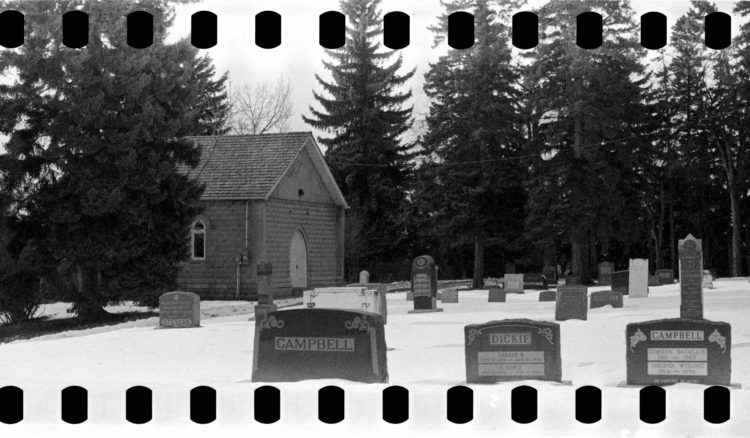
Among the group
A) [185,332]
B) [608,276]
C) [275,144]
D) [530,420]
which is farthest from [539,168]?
[530,420]

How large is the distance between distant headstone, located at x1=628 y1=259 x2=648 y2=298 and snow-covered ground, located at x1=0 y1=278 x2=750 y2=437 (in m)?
1.65

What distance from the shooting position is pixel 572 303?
1961cm

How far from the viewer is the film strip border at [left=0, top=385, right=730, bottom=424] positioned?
6879mm

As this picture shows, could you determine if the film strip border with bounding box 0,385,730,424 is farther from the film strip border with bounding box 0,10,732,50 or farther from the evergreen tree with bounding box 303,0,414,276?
the evergreen tree with bounding box 303,0,414,276

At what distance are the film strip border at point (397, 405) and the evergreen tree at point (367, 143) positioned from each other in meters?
39.6

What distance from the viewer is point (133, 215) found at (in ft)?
82.7

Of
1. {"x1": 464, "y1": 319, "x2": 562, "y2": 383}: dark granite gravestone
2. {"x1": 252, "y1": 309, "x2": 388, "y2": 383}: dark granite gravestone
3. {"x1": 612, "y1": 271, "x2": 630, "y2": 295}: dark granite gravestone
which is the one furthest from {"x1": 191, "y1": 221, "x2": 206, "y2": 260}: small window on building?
{"x1": 464, "y1": 319, "x2": 562, "y2": 383}: dark granite gravestone

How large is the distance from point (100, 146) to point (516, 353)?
16.8 metres

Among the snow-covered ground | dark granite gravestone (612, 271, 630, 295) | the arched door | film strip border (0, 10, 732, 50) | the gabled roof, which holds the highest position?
the gabled roof

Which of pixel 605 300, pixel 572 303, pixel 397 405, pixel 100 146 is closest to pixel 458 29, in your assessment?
pixel 397 405

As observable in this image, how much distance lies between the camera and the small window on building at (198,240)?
3275cm

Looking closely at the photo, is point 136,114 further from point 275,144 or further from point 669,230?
point 669,230

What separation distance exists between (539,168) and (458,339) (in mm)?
27933

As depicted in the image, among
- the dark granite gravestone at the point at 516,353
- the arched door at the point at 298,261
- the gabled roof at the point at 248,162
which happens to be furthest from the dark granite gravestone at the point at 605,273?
the dark granite gravestone at the point at 516,353
